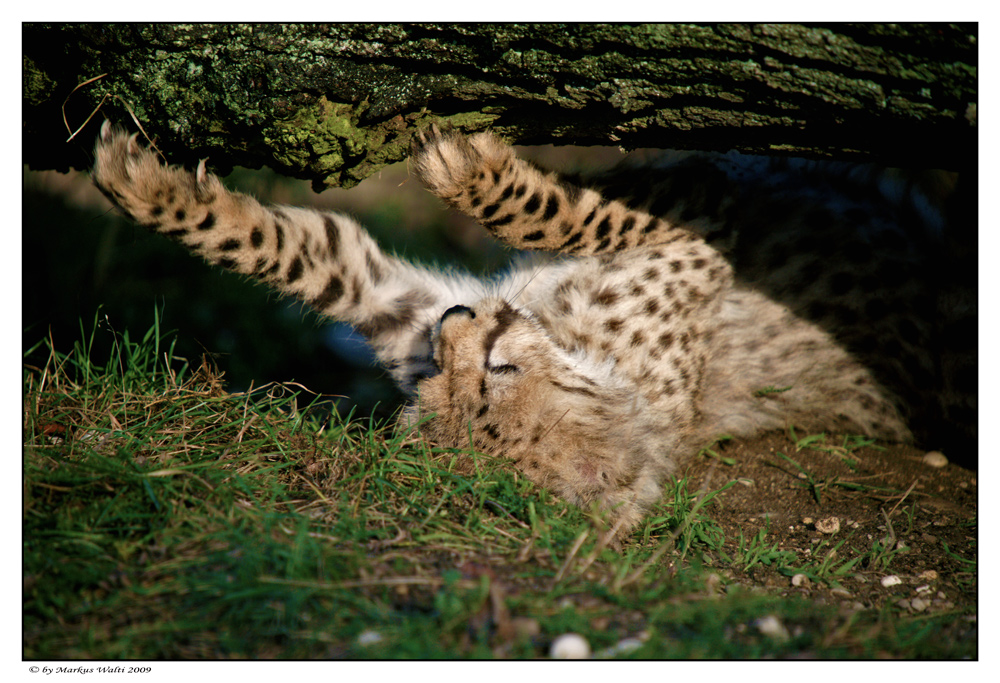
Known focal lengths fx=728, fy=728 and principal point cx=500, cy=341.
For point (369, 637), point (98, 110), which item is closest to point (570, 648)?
point (369, 637)

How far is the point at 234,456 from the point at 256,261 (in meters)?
0.87

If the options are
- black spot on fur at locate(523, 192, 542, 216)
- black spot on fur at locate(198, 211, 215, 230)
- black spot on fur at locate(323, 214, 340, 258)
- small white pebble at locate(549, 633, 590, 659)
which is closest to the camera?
small white pebble at locate(549, 633, 590, 659)

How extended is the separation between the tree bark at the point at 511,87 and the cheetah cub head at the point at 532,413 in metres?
0.79

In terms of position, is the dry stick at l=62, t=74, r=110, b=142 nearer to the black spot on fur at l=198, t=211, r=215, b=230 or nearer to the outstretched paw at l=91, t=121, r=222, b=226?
the outstretched paw at l=91, t=121, r=222, b=226

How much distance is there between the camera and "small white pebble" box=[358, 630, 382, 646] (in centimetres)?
170

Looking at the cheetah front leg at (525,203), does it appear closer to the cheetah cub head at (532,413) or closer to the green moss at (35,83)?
the cheetah cub head at (532,413)

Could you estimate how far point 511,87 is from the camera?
2582 mm

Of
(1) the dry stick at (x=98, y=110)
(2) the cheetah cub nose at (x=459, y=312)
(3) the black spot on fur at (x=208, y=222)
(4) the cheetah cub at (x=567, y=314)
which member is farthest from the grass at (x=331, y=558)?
(1) the dry stick at (x=98, y=110)

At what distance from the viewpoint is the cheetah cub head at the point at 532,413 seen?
280 centimetres

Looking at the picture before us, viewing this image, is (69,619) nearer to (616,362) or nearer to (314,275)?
(314,275)

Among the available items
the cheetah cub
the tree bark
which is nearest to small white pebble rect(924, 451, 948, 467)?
the cheetah cub

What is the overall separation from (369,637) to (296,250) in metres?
1.89

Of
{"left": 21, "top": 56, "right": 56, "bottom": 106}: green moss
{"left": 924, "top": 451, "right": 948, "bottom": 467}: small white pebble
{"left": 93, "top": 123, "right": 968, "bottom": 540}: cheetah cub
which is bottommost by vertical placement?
{"left": 924, "top": 451, "right": 948, "bottom": 467}: small white pebble

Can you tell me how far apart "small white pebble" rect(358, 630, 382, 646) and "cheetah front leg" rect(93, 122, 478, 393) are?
1483mm
